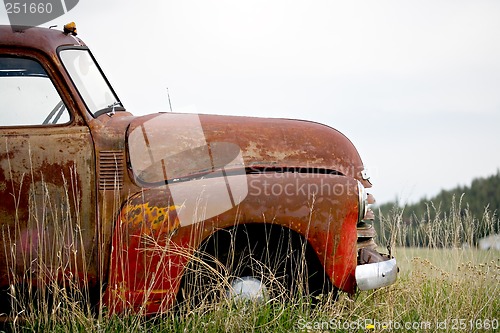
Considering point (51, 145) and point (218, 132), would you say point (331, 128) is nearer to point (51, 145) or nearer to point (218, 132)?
point (218, 132)

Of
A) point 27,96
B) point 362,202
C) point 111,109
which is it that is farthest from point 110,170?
point 362,202

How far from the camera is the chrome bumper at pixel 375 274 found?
4770mm

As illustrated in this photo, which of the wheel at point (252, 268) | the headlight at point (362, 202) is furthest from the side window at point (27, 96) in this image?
the headlight at point (362, 202)

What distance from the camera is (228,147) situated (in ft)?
16.5

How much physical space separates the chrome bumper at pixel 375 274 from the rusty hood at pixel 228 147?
2.44ft

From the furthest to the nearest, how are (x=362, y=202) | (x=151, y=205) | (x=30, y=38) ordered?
(x=30, y=38) < (x=362, y=202) < (x=151, y=205)

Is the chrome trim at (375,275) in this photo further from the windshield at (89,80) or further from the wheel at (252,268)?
the windshield at (89,80)

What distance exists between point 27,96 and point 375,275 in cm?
269

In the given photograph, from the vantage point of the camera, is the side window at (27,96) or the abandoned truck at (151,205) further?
the side window at (27,96)

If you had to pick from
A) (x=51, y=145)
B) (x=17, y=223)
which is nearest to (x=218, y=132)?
(x=51, y=145)

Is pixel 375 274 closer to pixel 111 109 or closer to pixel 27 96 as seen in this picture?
pixel 111 109

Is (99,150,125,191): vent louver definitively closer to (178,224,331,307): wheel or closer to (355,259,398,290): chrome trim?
(178,224,331,307): wheel

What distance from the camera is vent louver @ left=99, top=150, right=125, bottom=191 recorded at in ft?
15.7

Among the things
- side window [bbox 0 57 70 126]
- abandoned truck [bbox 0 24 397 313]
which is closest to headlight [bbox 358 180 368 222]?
abandoned truck [bbox 0 24 397 313]
